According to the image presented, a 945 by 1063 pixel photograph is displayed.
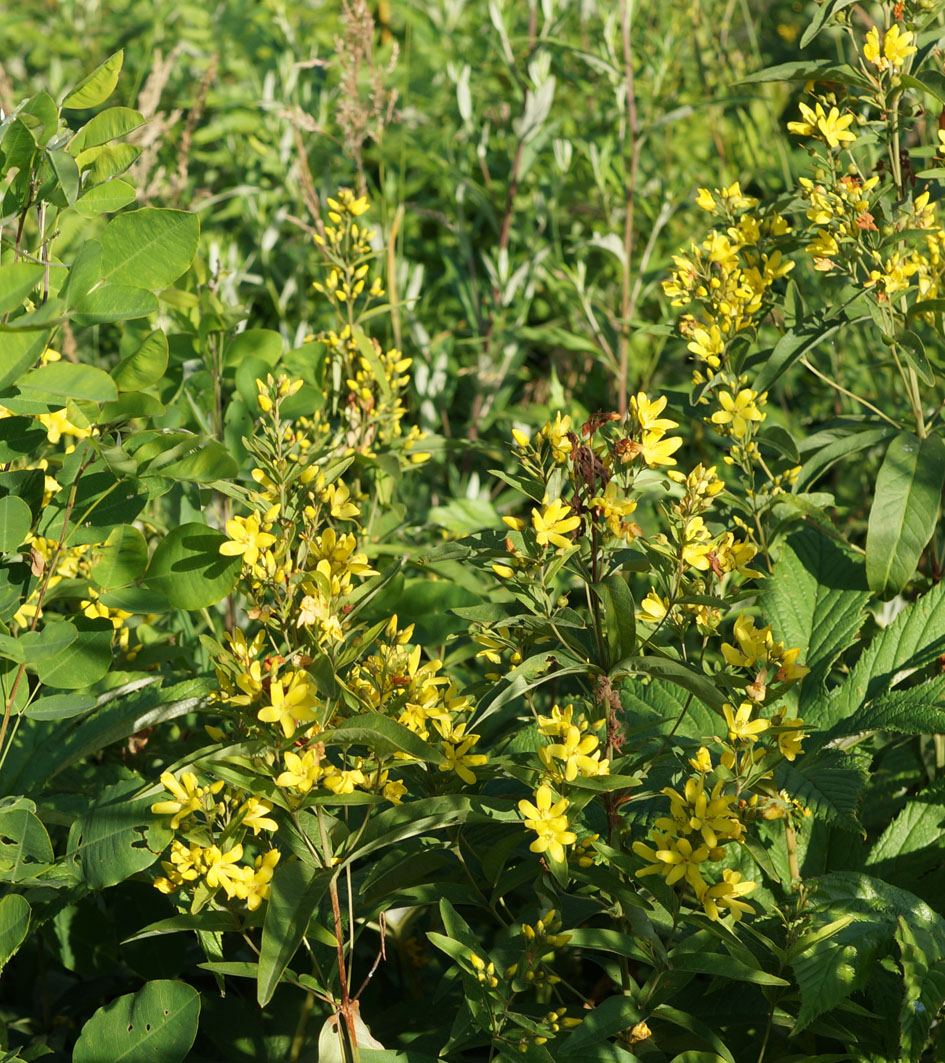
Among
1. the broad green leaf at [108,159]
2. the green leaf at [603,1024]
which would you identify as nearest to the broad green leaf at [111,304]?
the broad green leaf at [108,159]

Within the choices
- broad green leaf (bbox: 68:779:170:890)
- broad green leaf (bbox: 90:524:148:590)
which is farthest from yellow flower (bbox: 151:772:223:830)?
broad green leaf (bbox: 90:524:148:590)

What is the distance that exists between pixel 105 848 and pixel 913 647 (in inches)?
45.0

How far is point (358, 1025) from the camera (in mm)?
1217

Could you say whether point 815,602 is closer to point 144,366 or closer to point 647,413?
point 647,413

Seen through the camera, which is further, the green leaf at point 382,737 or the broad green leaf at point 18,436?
the broad green leaf at point 18,436

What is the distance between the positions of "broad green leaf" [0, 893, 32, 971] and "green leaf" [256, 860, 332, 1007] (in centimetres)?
30

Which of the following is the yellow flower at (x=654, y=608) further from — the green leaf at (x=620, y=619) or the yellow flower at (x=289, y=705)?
the yellow flower at (x=289, y=705)

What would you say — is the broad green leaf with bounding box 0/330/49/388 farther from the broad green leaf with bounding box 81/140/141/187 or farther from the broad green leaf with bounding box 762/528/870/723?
the broad green leaf with bounding box 762/528/870/723

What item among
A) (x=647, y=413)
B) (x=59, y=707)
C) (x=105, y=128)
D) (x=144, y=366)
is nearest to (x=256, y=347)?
(x=144, y=366)

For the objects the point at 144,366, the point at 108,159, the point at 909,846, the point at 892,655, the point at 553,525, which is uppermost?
the point at 108,159

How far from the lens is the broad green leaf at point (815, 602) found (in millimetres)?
1617

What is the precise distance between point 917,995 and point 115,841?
0.88m

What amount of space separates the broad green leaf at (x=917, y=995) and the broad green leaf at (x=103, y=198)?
1.18m

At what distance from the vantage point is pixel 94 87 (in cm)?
116
